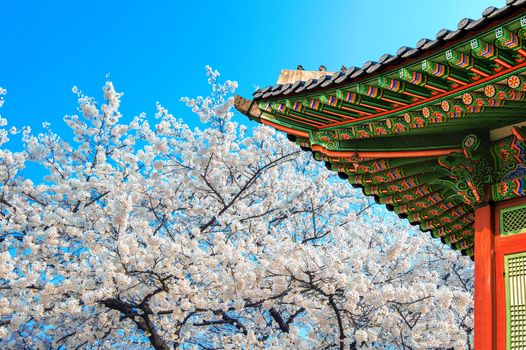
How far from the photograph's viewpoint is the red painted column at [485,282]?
4312 mm

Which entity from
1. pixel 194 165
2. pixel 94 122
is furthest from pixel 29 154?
pixel 194 165

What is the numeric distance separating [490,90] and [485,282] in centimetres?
133

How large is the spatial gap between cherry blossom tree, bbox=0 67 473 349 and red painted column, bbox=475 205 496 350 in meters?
4.83

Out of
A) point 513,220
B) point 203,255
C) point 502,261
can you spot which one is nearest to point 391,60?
point 513,220

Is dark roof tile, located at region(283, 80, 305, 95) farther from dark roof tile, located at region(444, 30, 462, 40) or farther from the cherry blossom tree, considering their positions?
the cherry blossom tree

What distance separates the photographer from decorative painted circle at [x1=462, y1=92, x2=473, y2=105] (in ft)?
13.6

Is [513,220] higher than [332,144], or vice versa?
[332,144]

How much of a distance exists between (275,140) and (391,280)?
146 inches

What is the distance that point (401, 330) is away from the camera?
11.0 m

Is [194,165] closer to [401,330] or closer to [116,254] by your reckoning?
[116,254]

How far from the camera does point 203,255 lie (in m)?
9.58

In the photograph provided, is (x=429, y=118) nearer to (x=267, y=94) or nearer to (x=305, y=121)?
(x=305, y=121)

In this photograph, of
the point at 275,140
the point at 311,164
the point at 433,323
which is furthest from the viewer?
the point at 311,164

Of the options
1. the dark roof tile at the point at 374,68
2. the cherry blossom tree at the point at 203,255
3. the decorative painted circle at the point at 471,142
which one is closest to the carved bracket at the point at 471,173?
the decorative painted circle at the point at 471,142
